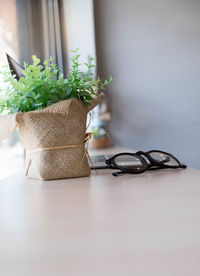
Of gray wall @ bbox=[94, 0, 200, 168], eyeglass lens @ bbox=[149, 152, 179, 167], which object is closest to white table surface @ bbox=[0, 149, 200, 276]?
eyeglass lens @ bbox=[149, 152, 179, 167]

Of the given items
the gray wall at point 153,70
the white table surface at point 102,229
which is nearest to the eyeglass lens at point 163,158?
the white table surface at point 102,229

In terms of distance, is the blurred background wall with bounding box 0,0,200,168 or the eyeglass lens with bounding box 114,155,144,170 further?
the blurred background wall with bounding box 0,0,200,168

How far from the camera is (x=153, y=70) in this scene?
3.53 metres

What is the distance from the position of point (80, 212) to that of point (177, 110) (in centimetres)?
287

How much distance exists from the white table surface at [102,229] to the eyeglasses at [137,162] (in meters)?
0.13

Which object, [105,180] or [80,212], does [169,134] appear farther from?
Result: [80,212]

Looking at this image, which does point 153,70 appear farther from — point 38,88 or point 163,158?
point 38,88

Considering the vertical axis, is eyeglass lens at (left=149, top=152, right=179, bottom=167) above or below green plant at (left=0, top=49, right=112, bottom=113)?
below

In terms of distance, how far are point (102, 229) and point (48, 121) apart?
1.54ft

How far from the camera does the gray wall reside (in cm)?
314

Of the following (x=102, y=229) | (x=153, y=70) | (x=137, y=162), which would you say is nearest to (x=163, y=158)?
(x=137, y=162)

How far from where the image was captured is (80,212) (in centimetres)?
56

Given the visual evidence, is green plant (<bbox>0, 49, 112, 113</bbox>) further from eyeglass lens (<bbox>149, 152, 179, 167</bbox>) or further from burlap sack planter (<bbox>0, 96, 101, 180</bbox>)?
eyeglass lens (<bbox>149, 152, 179, 167</bbox>)

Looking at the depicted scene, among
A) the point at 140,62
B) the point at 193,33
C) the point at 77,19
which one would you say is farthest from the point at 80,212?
the point at 77,19
